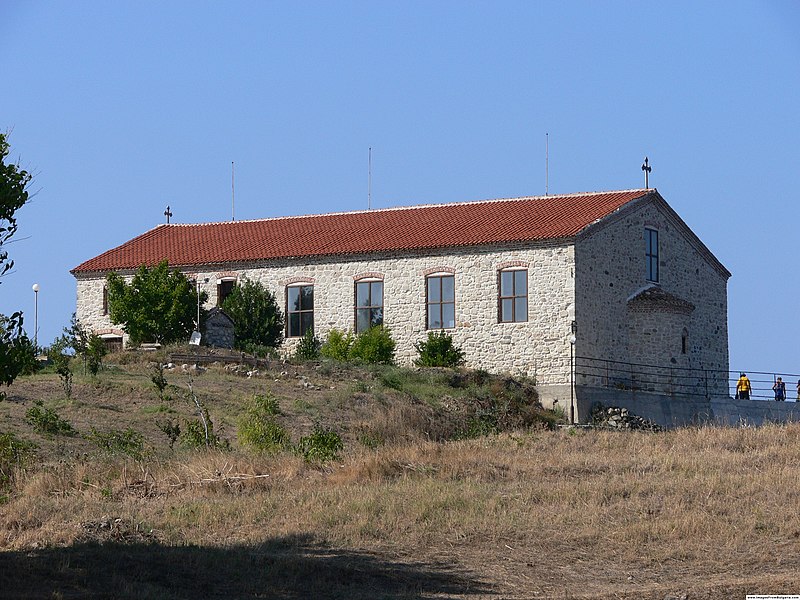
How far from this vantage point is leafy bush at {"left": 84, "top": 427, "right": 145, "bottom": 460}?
80.5 feet

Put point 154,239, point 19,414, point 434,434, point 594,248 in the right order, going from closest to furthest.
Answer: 1. point 19,414
2. point 434,434
3. point 594,248
4. point 154,239

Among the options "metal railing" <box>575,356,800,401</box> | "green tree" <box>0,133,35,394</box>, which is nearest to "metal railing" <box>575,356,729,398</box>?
"metal railing" <box>575,356,800,401</box>

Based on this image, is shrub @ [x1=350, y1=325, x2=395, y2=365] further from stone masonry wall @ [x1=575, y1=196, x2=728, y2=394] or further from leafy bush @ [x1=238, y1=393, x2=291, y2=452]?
leafy bush @ [x1=238, y1=393, x2=291, y2=452]

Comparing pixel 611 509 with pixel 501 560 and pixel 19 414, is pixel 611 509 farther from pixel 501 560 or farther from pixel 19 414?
pixel 19 414

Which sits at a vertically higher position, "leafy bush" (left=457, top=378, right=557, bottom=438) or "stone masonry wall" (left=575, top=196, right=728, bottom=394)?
"stone masonry wall" (left=575, top=196, right=728, bottom=394)

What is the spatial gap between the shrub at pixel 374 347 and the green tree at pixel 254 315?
11.0ft

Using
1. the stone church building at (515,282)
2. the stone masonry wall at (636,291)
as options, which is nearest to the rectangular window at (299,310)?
the stone church building at (515,282)

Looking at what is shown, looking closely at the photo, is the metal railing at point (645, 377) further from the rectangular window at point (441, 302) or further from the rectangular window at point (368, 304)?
the rectangular window at point (368, 304)

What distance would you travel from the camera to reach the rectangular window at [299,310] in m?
44.3

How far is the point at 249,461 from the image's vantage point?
21.9 metres

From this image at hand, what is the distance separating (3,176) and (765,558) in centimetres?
1079

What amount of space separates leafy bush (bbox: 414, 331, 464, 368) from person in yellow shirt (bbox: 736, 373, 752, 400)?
10.5 metres

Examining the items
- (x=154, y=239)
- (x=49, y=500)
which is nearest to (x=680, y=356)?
(x=154, y=239)

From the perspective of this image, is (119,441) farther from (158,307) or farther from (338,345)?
(338,345)
